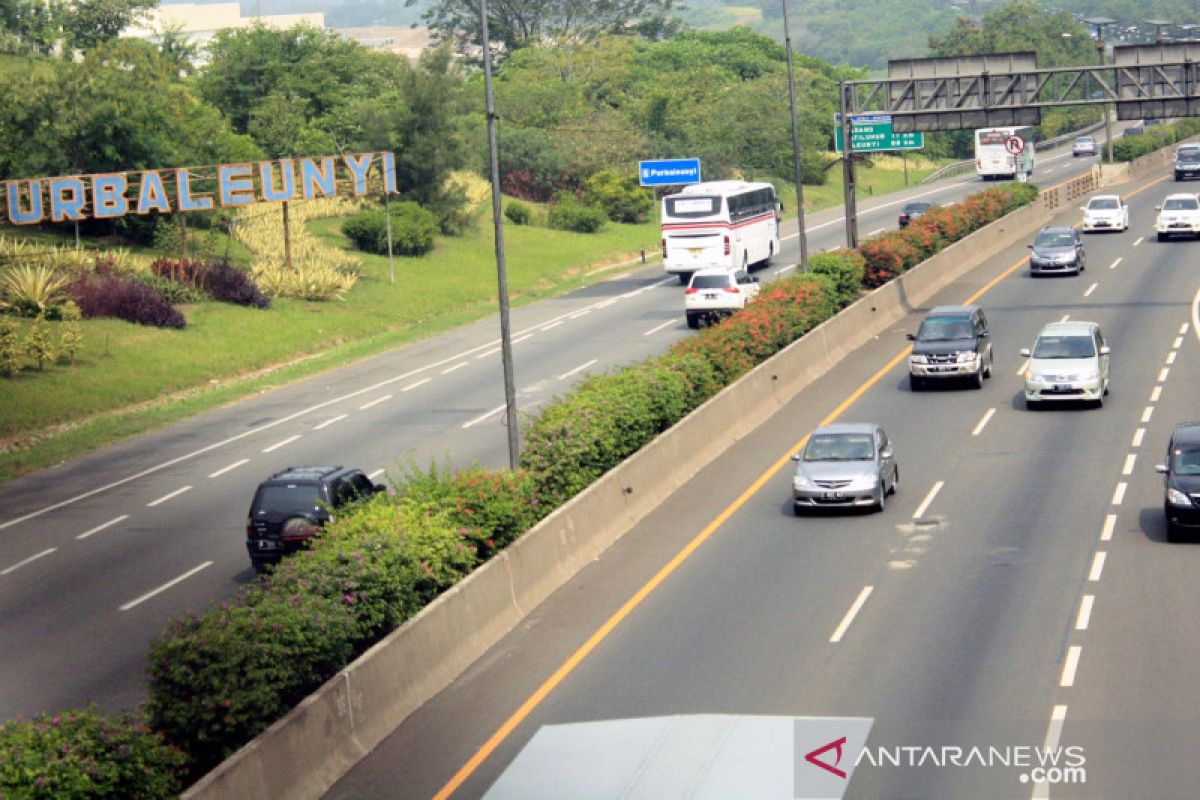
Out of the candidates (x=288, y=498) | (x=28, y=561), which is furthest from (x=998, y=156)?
(x=28, y=561)

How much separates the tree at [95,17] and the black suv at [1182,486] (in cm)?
12421

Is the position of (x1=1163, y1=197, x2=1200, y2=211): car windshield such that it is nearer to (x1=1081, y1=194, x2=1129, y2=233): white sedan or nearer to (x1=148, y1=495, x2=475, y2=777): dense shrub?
(x1=1081, y1=194, x2=1129, y2=233): white sedan

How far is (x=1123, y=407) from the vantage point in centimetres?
3759

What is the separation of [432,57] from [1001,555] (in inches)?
2298

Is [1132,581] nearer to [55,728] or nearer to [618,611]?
[618,611]

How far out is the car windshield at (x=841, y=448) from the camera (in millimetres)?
29703

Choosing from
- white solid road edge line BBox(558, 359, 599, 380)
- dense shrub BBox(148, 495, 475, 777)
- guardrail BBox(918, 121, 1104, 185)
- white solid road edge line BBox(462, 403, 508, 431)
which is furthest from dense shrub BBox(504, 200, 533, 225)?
dense shrub BBox(148, 495, 475, 777)

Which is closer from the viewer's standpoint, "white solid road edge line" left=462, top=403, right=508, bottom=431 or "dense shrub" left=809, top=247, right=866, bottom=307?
"white solid road edge line" left=462, top=403, right=508, bottom=431

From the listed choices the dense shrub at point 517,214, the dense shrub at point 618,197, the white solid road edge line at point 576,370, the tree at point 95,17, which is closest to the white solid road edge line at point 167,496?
the white solid road edge line at point 576,370

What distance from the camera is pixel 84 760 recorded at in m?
14.5

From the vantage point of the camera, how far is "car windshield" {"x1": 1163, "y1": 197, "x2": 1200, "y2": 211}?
67.7m

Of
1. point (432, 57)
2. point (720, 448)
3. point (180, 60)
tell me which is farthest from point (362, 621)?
point (180, 60)

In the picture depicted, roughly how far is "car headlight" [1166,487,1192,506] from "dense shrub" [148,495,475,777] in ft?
37.4

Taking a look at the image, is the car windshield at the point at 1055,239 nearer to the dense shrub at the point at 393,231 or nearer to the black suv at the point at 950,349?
the black suv at the point at 950,349
